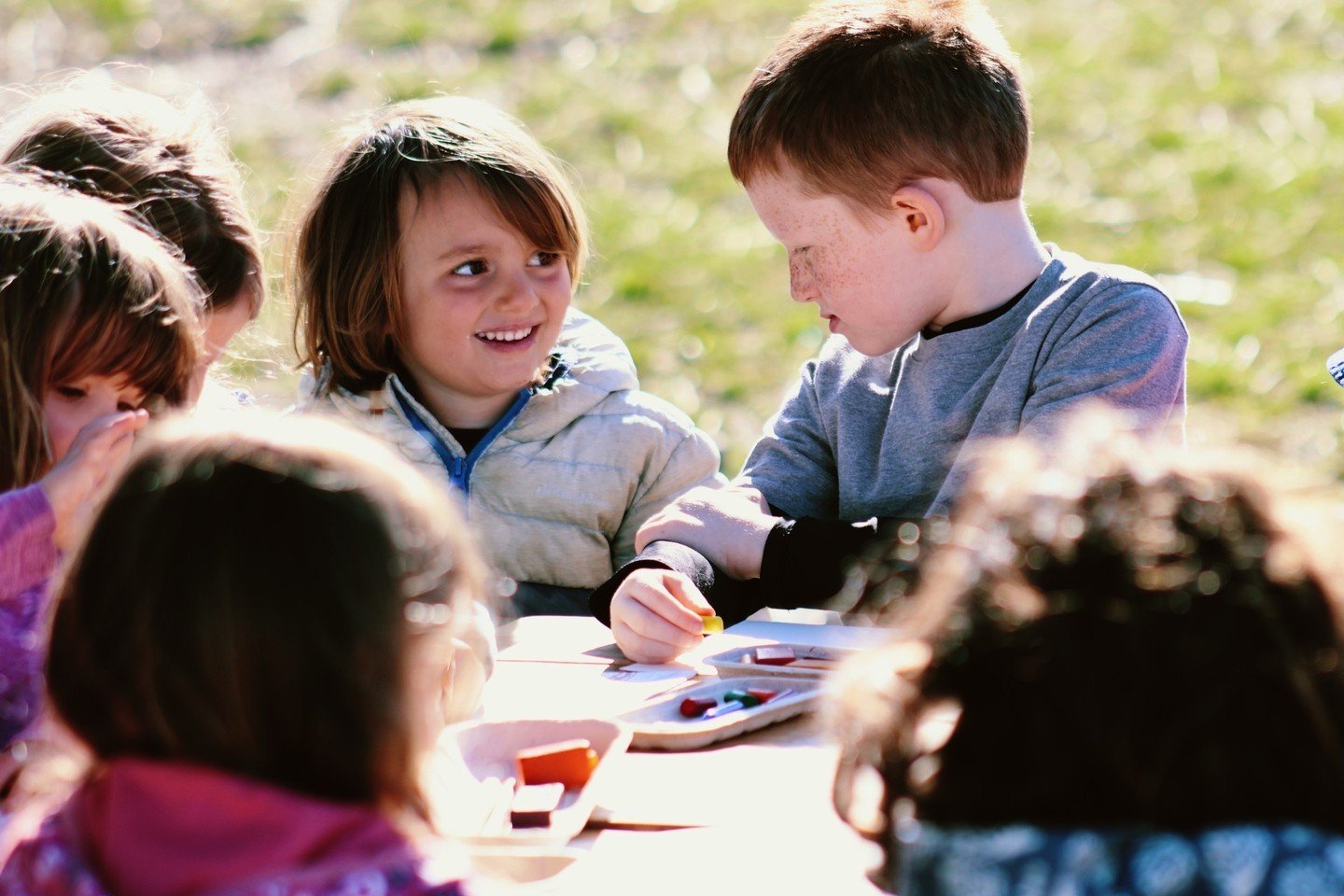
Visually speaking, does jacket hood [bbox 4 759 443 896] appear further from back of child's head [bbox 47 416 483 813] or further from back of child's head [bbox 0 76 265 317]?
back of child's head [bbox 0 76 265 317]

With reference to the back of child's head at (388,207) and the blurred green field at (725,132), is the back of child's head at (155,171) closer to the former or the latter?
the back of child's head at (388,207)

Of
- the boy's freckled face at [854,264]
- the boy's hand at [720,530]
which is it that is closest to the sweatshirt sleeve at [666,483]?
the boy's hand at [720,530]

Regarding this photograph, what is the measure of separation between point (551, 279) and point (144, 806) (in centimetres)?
173

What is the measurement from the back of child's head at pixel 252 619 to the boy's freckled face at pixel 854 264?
4.34ft

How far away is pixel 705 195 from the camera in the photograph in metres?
7.12

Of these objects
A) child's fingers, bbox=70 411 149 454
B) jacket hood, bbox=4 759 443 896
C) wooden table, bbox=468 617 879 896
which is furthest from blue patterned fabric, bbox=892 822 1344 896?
child's fingers, bbox=70 411 149 454

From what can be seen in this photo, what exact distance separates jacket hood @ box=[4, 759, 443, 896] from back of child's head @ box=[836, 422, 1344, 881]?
417 millimetres

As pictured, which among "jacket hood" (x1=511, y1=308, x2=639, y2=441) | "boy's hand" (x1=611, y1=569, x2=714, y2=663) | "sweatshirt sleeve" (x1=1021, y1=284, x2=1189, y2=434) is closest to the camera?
"boy's hand" (x1=611, y1=569, x2=714, y2=663)

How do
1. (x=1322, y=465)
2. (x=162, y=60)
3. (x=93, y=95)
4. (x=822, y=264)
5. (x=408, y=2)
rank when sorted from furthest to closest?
(x=408, y=2) → (x=162, y=60) → (x=1322, y=465) → (x=93, y=95) → (x=822, y=264)

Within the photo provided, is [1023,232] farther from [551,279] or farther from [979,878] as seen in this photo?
[979,878]

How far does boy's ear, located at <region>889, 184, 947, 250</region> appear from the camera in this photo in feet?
7.55

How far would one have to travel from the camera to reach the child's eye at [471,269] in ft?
8.91

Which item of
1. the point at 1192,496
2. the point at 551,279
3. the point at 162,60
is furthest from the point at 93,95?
the point at 162,60

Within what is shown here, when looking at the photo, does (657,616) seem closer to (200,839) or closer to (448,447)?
(448,447)
